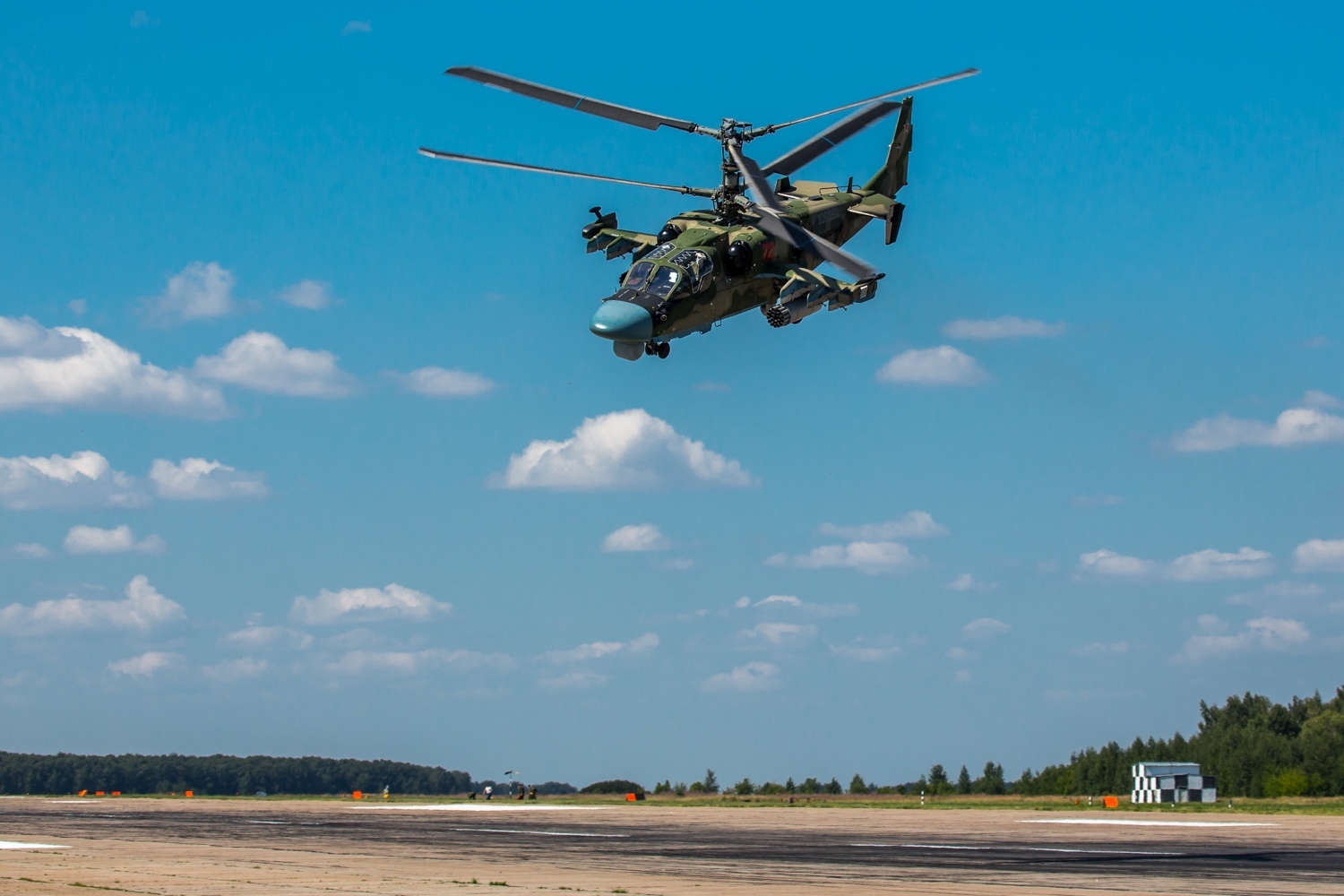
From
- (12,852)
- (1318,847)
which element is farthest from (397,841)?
(1318,847)

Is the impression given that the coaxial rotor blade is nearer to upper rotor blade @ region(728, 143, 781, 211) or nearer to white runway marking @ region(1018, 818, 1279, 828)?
upper rotor blade @ region(728, 143, 781, 211)

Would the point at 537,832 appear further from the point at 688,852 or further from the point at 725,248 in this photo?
the point at 725,248

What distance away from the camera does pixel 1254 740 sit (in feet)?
342

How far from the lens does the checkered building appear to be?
73.8 m

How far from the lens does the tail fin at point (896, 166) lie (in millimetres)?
55844

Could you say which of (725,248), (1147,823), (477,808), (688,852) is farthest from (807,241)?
(477,808)

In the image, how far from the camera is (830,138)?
50.8 meters

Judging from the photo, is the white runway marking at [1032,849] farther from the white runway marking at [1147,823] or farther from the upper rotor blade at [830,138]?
the upper rotor blade at [830,138]

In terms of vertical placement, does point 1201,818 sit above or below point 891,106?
below

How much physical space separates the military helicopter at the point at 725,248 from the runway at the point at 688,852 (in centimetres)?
1535

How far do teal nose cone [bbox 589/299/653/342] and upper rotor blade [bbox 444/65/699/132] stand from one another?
21.2 feet

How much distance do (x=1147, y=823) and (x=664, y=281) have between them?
28.6 meters

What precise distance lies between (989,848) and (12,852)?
89.4ft

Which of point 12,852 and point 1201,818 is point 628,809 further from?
point 12,852
